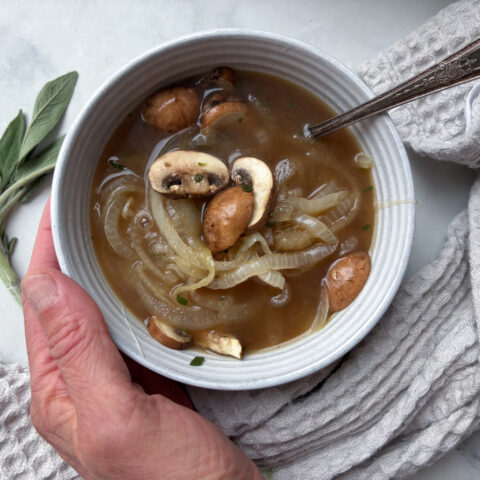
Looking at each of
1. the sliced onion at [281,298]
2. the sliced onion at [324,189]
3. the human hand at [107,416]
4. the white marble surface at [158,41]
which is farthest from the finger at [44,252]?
the sliced onion at [324,189]

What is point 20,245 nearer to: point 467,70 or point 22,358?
point 22,358

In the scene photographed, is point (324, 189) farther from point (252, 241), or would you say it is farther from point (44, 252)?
point (44, 252)

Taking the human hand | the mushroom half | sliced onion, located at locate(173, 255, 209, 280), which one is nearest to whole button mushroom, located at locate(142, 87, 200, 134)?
sliced onion, located at locate(173, 255, 209, 280)

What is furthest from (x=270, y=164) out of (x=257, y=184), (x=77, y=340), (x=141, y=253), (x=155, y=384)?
(x=155, y=384)

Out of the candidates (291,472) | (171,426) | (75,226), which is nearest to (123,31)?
(75,226)

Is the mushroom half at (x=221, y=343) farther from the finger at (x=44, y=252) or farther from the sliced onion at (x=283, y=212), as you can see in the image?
the finger at (x=44, y=252)

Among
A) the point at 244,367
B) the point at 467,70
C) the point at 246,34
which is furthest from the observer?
the point at 244,367
